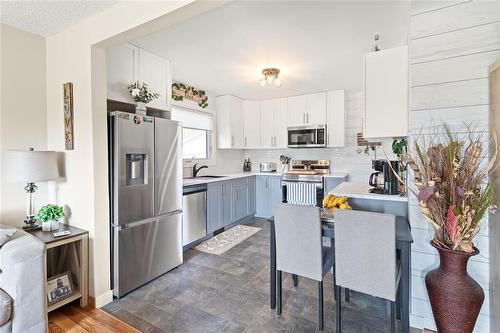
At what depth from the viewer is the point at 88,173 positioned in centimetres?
208

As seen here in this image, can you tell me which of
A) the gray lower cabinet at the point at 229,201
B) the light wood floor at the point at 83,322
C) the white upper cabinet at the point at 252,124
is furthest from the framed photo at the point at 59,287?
the white upper cabinet at the point at 252,124

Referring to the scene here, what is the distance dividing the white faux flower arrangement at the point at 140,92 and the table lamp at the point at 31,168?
88 centimetres

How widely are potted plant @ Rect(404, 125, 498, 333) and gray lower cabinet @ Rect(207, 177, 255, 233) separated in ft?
9.20

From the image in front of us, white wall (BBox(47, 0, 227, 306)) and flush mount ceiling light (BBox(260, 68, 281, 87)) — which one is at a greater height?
flush mount ceiling light (BBox(260, 68, 281, 87))

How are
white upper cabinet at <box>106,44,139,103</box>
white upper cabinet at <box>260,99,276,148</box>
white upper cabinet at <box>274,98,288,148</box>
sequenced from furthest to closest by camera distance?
white upper cabinet at <box>260,99,276,148</box>, white upper cabinet at <box>274,98,288,148</box>, white upper cabinet at <box>106,44,139,103</box>

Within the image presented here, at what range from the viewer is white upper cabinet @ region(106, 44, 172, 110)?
236 centimetres

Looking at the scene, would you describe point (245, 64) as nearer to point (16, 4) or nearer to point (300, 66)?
point (300, 66)

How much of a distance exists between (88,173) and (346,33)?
2.60 metres

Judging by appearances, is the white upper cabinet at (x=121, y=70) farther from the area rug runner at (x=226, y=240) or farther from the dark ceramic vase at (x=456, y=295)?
the dark ceramic vase at (x=456, y=295)

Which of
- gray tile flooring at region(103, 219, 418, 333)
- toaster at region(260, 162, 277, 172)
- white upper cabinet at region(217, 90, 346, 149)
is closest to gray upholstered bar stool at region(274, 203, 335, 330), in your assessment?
gray tile flooring at region(103, 219, 418, 333)

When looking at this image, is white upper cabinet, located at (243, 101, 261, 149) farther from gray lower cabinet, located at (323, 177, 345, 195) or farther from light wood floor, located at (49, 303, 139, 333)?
light wood floor, located at (49, 303, 139, 333)

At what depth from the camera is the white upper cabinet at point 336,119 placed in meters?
4.36

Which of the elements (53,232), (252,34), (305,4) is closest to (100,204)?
(53,232)

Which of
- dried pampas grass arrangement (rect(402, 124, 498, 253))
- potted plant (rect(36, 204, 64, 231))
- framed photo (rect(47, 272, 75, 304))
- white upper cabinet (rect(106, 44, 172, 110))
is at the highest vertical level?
white upper cabinet (rect(106, 44, 172, 110))
